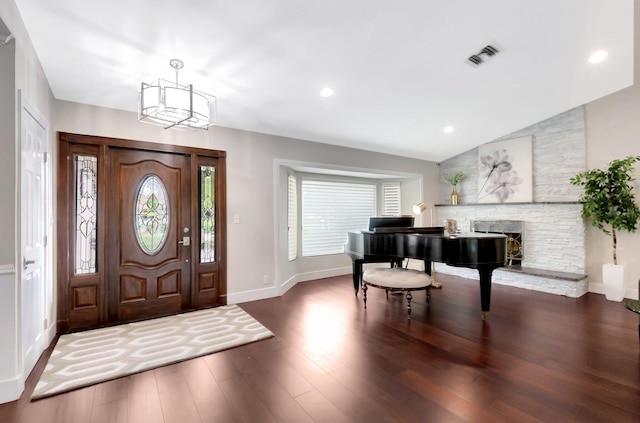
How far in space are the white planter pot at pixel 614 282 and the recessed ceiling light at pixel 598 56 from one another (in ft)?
9.09

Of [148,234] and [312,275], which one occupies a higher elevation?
[148,234]

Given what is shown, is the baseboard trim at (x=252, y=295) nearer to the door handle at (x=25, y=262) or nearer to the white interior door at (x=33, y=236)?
the white interior door at (x=33, y=236)

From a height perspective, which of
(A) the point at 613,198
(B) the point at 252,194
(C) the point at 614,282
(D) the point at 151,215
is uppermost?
(B) the point at 252,194

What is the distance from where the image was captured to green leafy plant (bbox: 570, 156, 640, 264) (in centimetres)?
396

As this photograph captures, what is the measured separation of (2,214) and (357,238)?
11.2 feet

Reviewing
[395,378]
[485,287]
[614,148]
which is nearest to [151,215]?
[395,378]

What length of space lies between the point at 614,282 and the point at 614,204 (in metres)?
1.09

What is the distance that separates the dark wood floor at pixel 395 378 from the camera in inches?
71.5

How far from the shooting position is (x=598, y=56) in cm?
337

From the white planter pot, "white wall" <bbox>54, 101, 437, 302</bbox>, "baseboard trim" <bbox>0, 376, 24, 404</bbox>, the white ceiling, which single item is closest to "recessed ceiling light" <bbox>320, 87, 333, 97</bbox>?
the white ceiling

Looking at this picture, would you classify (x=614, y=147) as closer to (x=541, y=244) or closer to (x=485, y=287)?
(x=541, y=244)

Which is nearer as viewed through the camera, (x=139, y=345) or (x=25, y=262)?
(x=25, y=262)

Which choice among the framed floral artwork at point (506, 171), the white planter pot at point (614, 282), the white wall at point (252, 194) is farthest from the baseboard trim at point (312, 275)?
the white planter pot at point (614, 282)

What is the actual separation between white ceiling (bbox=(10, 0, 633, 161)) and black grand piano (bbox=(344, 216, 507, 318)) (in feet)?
5.66
